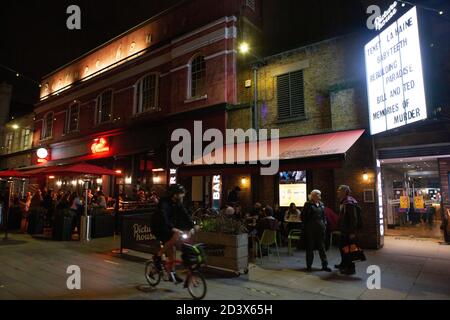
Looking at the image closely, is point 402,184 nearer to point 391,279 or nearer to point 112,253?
point 391,279

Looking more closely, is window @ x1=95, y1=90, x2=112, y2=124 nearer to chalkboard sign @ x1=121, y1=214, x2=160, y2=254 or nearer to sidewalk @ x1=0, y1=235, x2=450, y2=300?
sidewalk @ x1=0, y1=235, x2=450, y2=300

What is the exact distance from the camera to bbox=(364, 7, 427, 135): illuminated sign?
7.71m

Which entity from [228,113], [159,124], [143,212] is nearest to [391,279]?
[143,212]

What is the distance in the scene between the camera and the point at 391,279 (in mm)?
6559

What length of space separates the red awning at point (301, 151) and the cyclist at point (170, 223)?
424 centimetres

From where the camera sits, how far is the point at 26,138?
28.2 metres

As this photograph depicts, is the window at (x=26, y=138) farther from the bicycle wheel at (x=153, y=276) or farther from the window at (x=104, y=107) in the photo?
the bicycle wheel at (x=153, y=276)

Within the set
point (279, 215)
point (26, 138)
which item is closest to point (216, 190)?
point (279, 215)

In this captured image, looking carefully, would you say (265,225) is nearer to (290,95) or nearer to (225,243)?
(225,243)

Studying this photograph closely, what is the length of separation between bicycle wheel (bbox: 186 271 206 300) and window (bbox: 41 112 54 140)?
23.7m

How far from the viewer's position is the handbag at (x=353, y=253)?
22.7 feet

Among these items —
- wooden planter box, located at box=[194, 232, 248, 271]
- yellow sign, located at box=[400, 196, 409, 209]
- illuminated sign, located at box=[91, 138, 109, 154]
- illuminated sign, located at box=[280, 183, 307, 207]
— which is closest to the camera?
wooden planter box, located at box=[194, 232, 248, 271]

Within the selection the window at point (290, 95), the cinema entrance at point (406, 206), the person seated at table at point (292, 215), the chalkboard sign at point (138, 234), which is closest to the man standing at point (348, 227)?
the person seated at table at point (292, 215)

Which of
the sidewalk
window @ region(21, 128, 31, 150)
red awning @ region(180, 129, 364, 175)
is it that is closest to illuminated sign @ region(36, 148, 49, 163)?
window @ region(21, 128, 31, 150)
